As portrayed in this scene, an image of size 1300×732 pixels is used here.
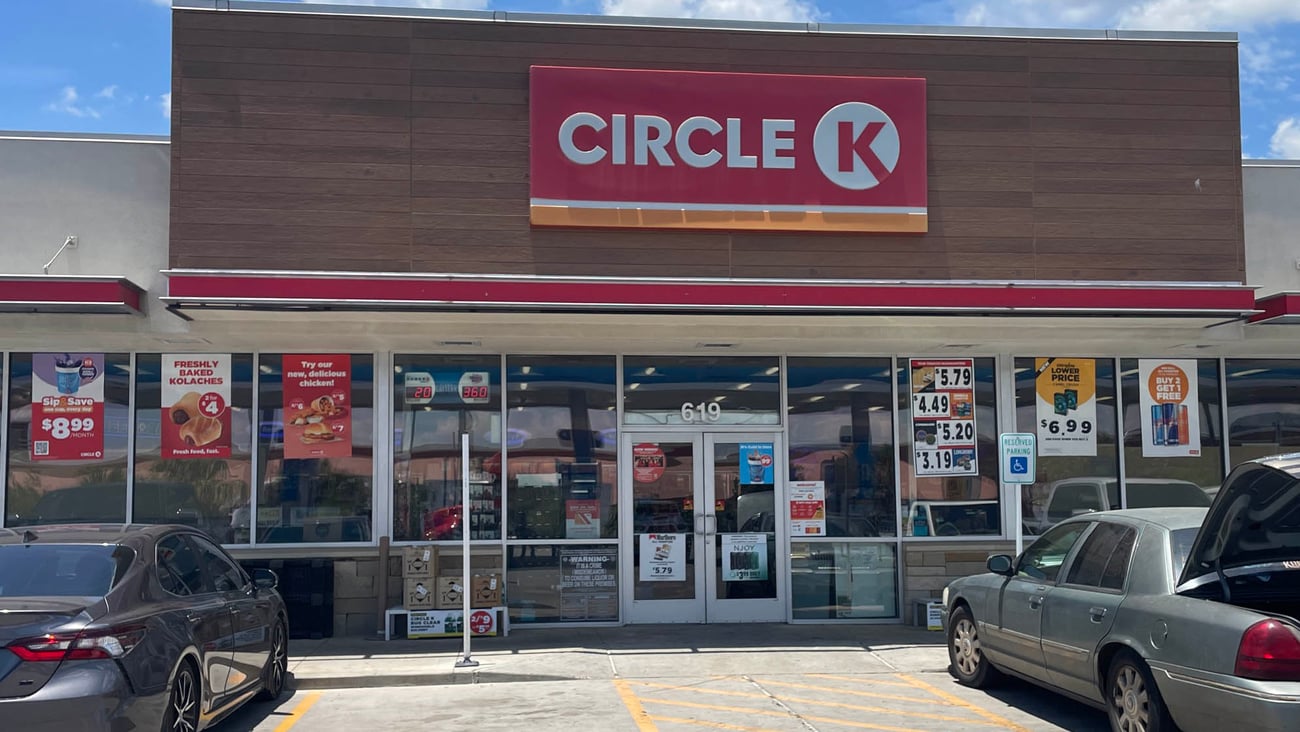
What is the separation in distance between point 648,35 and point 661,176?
151cm

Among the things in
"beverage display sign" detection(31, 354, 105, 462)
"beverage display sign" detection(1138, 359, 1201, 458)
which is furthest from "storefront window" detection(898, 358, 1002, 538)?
"beverage display sign" detection(31, 354, 105, 462)

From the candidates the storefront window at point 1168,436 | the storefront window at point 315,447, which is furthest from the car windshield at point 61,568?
the storefront window at point 1168,436

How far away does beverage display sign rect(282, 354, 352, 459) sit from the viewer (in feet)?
43.5

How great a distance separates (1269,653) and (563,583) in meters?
8.30

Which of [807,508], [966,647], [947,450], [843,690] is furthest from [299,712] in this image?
[947,450]

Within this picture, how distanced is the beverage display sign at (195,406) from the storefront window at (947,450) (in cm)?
788

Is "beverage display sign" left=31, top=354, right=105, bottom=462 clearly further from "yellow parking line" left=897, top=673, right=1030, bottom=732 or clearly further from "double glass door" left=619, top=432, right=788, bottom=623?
"yellow parking line" left=897, top=673, right=1030, bottom=732

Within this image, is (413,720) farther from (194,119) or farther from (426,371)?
(194,119)

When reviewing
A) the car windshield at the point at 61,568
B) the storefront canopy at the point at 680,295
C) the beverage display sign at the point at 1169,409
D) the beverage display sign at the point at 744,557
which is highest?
the storefront canopy at the point at 680,295

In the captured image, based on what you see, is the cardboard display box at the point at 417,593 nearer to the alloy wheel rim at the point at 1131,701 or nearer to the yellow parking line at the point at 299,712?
the yellow parking line at the point at 299,712

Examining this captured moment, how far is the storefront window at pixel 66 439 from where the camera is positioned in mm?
13086

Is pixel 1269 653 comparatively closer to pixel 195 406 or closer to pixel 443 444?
pixel 443 444

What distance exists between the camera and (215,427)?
13.3 m

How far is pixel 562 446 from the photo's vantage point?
13555mm
